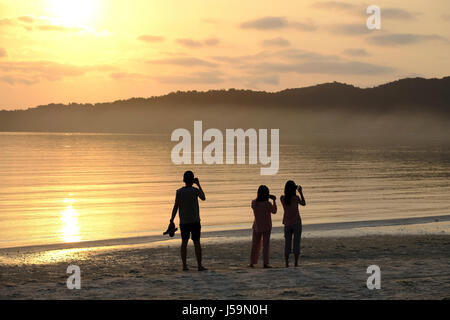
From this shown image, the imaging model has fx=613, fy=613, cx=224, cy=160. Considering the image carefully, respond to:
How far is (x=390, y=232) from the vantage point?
21438 mm

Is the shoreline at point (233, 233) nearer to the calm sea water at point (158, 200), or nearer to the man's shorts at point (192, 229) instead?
the calm sea water at point (158, 200)

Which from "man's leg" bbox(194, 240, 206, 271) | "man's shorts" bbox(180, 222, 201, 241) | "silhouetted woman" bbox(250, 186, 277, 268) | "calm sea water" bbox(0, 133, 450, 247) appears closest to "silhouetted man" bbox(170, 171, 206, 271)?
"man's shorts" bbox(180, 222, 201, 241)

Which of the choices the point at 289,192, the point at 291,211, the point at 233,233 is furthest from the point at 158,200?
the point at 289,192

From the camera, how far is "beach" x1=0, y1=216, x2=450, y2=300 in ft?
35.7

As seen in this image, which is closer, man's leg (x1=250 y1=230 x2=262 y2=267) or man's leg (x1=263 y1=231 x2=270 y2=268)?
man's leg (x1=263 y1=231 x2=270 y2=268)

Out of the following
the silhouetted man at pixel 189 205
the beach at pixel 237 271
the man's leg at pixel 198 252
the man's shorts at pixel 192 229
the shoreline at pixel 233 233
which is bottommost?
the shoreline at pixel 233 233

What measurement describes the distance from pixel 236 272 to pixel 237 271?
0.55 feet

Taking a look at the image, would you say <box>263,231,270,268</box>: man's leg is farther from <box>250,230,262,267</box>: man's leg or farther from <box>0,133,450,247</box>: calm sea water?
<box>0,133,450,247</box>: calm sea water

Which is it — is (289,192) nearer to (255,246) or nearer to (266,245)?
(266,245)

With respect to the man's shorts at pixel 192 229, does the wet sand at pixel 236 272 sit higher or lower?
lower

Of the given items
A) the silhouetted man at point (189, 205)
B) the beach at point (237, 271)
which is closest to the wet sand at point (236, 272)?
the beach at point (237, 271)

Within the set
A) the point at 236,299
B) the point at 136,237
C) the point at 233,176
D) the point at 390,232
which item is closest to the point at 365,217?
the point at 390,232

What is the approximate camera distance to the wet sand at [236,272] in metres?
10.9

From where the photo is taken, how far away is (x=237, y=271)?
13.2m
